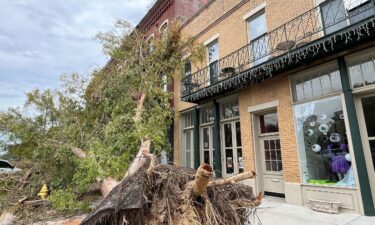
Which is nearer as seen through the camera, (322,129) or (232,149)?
(322,129)

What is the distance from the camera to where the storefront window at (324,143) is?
614cm

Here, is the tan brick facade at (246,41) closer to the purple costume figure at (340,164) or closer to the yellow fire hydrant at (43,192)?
the purple costume figure at (340,164)

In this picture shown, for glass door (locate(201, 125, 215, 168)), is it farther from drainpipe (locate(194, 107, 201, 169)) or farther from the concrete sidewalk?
the concrete sidewalk

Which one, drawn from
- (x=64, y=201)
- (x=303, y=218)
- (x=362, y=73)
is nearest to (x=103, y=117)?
(x=64, y=201)

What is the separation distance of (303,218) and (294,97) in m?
3.59

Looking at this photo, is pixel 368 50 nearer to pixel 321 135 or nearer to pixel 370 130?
pixel 370 130

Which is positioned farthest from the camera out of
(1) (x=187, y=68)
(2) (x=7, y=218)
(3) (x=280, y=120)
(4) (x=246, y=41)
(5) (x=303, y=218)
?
(1) (x=187, y=68)

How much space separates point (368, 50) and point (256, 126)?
403cm

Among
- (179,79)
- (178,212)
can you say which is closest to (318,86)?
(178,212)

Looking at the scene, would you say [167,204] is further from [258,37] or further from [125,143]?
[258,37]

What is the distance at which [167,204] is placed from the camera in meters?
2.67

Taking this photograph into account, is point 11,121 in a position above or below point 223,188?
above

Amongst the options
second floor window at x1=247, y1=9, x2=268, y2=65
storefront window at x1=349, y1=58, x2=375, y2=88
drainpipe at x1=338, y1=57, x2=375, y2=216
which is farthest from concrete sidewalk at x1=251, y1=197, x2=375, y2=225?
second floor window at x1=247, y1=9, x2=268, y2=65

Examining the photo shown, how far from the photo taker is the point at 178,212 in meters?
2.63
